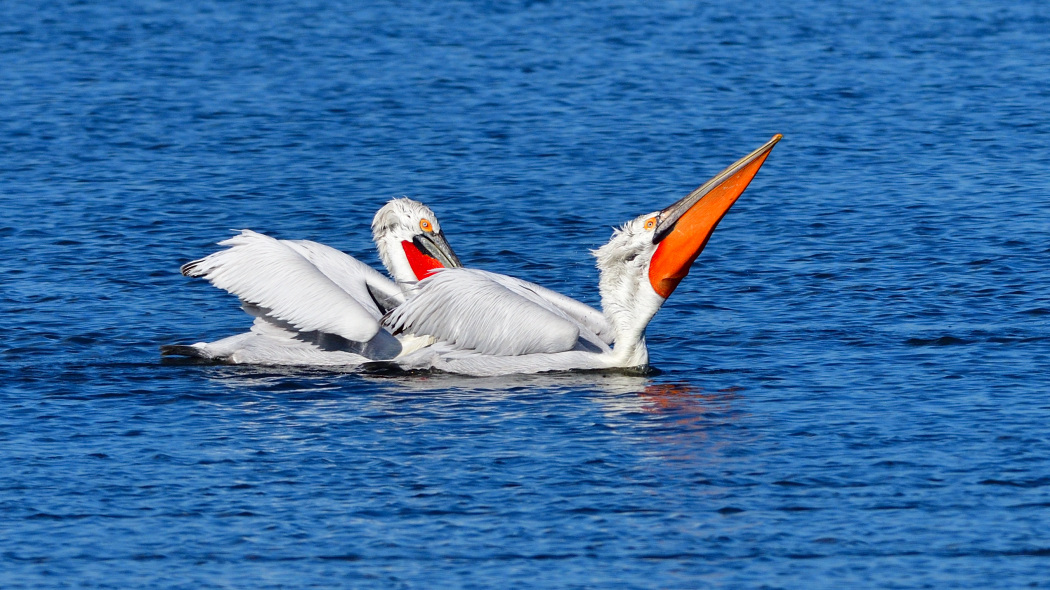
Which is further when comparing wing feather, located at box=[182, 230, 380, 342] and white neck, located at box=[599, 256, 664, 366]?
white neck, located at box=[599, 256, 664, 366]

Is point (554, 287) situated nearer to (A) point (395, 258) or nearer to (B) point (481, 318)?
(A) point (395, 258)

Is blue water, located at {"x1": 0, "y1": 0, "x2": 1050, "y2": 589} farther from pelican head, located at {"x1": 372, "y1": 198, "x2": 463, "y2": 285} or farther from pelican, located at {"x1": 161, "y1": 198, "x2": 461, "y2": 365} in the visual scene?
pelican head, located at {"x1": 372, "y1": 198, "x2": 463, "y2": 285}

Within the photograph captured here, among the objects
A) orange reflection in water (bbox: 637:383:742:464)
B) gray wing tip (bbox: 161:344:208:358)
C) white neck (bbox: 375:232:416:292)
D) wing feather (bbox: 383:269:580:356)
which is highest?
white neck (bbox: 375:232:416:292)

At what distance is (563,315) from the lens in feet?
28.9

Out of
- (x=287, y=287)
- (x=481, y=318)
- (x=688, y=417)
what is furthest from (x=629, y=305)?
(x=287, y=287)

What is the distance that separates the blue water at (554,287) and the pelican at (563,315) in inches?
6.7

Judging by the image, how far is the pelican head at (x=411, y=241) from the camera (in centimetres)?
938

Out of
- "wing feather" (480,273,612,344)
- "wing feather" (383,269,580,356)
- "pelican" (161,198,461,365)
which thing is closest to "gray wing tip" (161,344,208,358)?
"pelican" (161,198,461,365)

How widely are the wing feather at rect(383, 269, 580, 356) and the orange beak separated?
0.54 metres

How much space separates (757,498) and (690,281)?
4076mm

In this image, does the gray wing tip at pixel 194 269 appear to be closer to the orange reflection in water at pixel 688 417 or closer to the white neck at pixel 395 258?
the white neck at pixel 395 258

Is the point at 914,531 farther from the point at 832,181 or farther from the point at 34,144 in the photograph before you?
the point at 34,144

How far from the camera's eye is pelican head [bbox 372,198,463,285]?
9375 mm

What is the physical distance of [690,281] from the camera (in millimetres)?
10570
